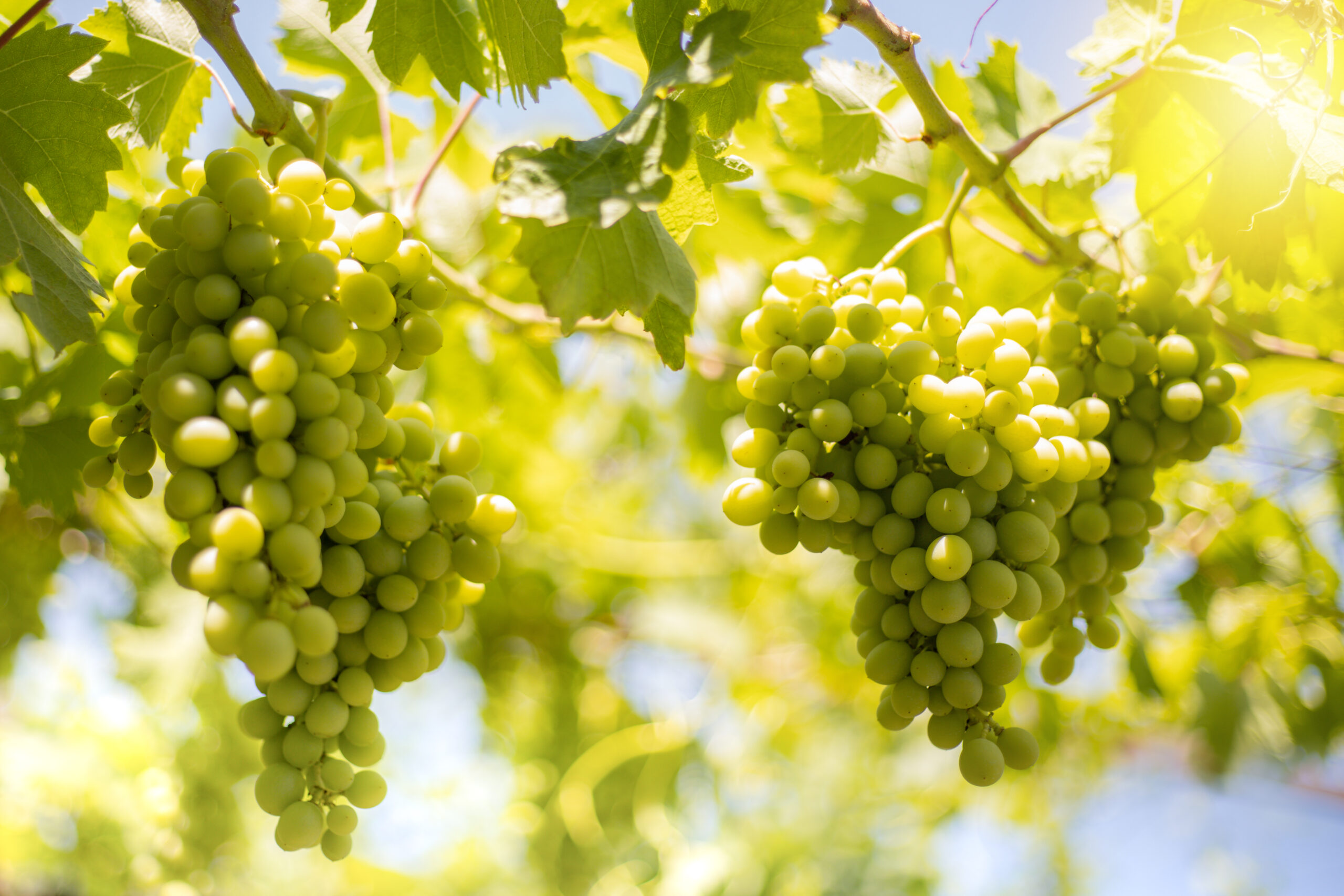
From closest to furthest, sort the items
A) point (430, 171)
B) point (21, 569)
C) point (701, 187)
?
point (701, 187) < point (430, 171) < point (21, 569)

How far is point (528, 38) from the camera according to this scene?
54cm

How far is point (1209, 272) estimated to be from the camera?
0.81 meters

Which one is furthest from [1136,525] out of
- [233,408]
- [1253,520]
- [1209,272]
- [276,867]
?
[276,867]

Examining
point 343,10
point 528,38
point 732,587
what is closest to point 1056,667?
point 528,38

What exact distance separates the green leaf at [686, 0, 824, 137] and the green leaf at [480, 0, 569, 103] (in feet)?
0.33

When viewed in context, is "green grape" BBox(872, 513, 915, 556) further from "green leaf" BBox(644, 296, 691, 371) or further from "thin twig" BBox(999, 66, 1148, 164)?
"thin twig" BBox(999, 66, 1148, 164)

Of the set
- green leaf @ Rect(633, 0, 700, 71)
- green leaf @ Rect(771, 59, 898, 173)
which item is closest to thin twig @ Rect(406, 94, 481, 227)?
green leaf @ Rect(633, 0, 700, 71)

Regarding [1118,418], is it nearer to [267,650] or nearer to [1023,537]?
[1023,537]

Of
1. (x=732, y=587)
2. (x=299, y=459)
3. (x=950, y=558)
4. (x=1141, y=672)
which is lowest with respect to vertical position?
(x=732, y=587)

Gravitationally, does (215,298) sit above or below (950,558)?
above

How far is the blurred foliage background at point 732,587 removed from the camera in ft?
2.34

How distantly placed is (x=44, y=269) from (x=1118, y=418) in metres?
0.82

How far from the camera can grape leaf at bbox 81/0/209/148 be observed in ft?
1.92

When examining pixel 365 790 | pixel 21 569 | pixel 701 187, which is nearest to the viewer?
pixel 365 790
